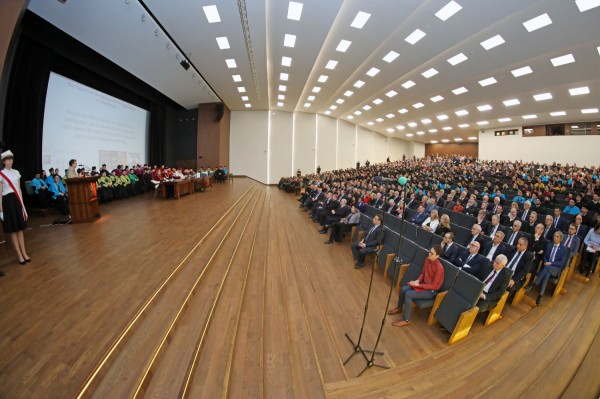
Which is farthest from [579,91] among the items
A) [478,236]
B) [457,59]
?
[478,236]

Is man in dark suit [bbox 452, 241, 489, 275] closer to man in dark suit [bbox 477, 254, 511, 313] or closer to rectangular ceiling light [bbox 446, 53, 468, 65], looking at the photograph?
man in dark suit [bbox 477, 254, 511, 313]

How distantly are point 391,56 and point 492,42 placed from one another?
2783 mm

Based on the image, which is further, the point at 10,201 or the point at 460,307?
the point at 10,201

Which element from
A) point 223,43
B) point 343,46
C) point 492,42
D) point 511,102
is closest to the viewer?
point 492,42

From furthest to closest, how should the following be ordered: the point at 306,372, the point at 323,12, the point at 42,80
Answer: the point at 323,12
the point at 42,80
the point at 306,372

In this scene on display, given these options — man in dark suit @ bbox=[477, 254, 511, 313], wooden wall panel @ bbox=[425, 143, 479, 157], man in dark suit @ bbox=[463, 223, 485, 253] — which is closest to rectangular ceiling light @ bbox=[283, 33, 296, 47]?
man in dark suit @ bbox=[463, 223, 485, 253]

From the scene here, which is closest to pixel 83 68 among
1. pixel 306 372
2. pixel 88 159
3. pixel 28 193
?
pixel 88 159

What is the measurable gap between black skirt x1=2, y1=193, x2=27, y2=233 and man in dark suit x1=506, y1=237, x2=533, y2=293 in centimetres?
608

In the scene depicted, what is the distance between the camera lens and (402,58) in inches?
Answer: 355

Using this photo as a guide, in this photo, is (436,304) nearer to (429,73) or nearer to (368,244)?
(368,244)

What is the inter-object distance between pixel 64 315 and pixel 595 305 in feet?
19.4

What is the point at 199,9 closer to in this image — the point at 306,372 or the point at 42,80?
the point at 42,80

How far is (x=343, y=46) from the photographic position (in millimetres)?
8625

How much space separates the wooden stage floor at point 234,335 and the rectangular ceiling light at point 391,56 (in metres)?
7.66
